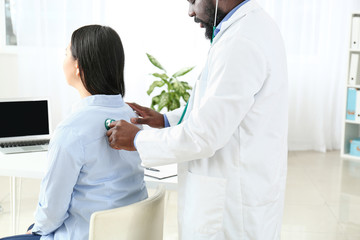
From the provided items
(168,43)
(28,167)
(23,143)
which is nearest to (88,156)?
(28,167)

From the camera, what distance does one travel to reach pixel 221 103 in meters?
1.28

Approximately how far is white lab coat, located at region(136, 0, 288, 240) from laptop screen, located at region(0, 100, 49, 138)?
1254 millimetres

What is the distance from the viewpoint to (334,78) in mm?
5422

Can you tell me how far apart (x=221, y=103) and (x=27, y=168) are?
1085 millimetres

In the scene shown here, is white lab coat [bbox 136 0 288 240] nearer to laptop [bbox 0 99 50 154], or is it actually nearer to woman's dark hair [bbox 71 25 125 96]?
woman's dark hair [bbox 71 25 125 96]

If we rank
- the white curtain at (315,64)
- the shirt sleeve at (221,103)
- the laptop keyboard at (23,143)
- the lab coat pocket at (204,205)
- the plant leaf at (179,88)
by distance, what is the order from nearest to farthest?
the shirt sleeve at (221,103) < the lab coat pocket at (204,205) < the laptop keyboard at (23,143) < the plant leaf at (179,88) < the white curtain at (315,64)

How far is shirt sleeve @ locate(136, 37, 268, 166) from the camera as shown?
128 cm

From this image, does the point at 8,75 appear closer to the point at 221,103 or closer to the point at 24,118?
the point at 24,118

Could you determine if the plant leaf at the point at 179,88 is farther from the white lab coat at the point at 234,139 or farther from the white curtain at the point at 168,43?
Answer: the white lab coat at the point at 234,139

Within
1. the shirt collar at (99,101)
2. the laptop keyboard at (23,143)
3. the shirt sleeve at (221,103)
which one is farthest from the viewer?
the laptop keyboard at (23,143)

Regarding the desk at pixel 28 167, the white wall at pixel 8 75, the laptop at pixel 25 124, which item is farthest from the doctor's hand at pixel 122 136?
A: the white wall at pixel 8 75

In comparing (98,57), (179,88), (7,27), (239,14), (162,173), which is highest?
(7,27)

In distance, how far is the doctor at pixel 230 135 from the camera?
1298 mm

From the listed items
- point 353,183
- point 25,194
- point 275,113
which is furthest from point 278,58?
point 353,183
